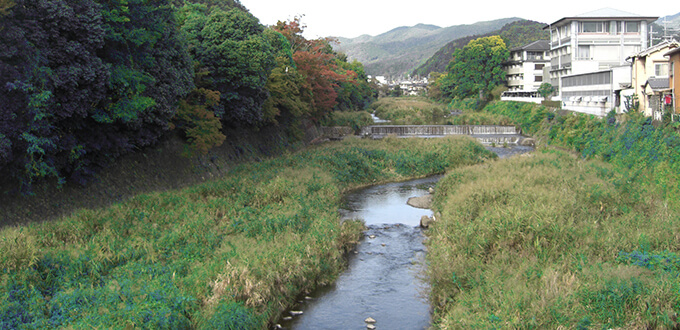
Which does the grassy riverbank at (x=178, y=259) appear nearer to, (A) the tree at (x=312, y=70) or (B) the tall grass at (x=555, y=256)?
(B) the tall grass at (x=555, y=256)

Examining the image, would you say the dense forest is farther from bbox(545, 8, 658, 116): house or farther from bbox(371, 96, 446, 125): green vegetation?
bbox(545, 8, 658, 116): house

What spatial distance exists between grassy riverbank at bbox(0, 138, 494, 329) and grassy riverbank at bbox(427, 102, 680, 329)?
410cm

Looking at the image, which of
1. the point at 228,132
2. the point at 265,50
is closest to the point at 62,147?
the point at 265,50

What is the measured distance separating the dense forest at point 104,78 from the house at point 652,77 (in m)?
21.2

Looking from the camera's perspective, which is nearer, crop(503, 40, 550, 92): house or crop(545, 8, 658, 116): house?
crop(545, 8, 658, 116): house

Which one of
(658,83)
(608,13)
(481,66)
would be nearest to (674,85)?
(658,83)

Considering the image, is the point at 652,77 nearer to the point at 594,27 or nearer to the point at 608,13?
the point at 594,27

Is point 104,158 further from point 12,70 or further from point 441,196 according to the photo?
point 441,196

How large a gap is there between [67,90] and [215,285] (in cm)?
938

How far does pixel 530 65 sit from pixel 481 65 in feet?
26.4

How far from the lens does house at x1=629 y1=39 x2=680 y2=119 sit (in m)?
27.0

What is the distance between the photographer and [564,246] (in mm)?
14172

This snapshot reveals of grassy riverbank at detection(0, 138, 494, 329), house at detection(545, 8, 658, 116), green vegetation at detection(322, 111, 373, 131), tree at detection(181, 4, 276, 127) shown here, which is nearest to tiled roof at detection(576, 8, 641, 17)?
house at detection(545, 8, 658, 116)

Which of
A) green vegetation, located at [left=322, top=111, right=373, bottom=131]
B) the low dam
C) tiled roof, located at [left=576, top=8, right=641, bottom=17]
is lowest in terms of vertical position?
the low dam
